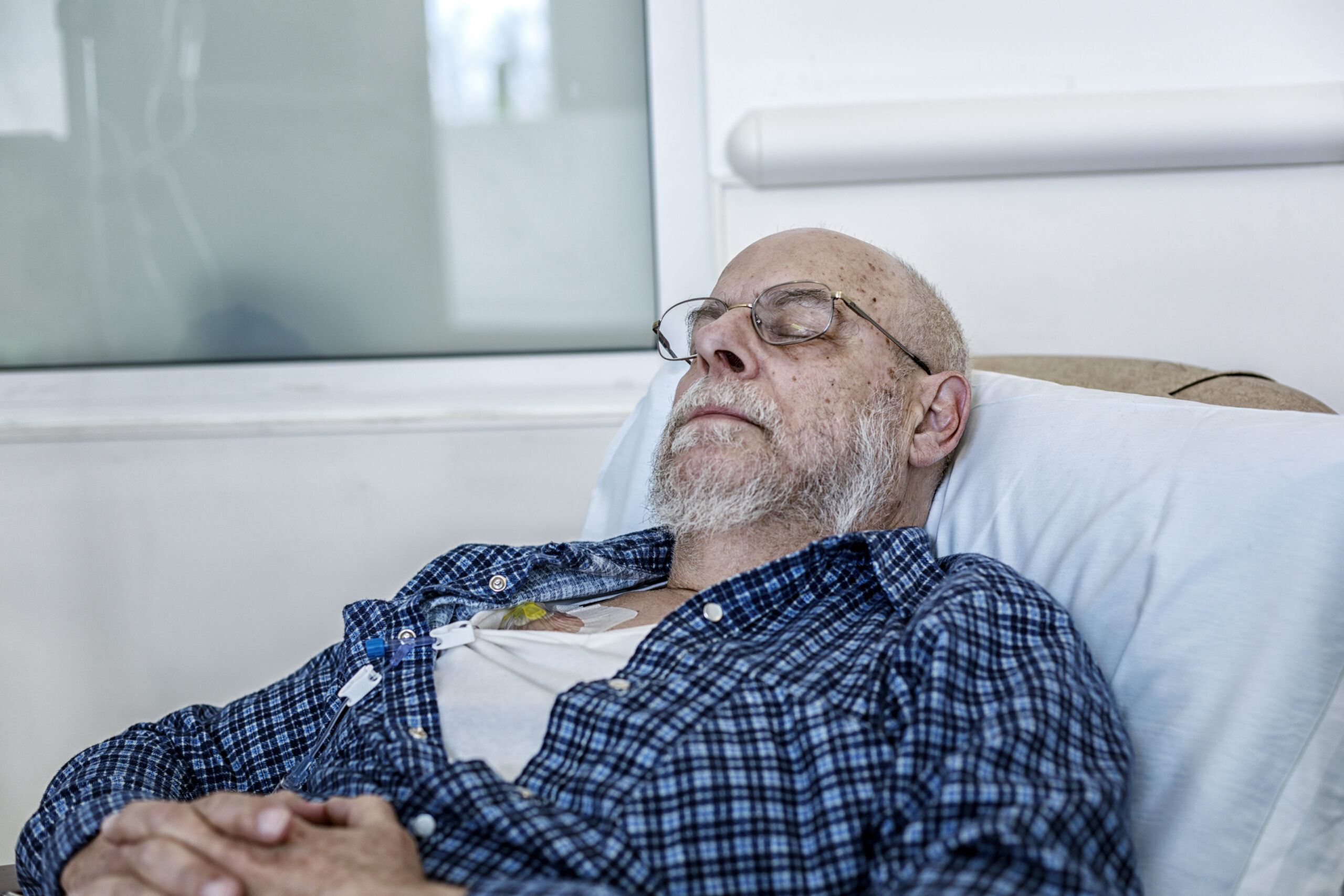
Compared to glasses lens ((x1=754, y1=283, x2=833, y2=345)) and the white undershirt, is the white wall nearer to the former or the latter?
glasses lens ((x1=754, y1=283, x2=833, y2=345))

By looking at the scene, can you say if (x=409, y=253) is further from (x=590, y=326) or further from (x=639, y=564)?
(x=639, y=564)

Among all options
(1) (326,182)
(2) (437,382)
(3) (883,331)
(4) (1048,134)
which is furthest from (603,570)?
(1) (326,182)

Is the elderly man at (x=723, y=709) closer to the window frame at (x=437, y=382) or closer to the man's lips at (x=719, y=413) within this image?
the man's lips at (x=719, y=413)

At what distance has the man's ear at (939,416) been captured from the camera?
45.8 inches

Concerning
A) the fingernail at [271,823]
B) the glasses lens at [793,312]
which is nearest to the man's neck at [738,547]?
the glasses lens at [793,312]

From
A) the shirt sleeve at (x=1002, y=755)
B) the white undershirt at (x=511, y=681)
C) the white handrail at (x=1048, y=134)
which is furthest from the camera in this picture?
the white handrail at (x=1048, y=134)

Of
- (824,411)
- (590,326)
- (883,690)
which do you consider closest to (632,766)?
(883,690)

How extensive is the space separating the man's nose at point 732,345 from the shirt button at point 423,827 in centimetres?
57

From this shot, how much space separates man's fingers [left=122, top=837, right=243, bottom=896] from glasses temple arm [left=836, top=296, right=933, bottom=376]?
0.81 meters

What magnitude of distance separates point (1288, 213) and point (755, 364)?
1.06 meters

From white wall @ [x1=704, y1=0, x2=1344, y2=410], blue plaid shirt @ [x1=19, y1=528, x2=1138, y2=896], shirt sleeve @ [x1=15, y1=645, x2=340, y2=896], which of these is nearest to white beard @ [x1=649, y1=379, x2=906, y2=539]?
blue plaid shirt @ [x1=19, y1=528, x2=1138, y2=896]

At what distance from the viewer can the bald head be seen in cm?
115

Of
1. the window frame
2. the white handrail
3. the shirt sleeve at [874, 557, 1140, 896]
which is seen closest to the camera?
the shirt sleeve at [874, 557, 1140, 896]

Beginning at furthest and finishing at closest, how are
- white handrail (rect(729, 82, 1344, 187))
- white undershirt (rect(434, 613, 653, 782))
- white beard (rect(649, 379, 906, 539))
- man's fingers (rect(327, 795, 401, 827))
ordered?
1. white handrail (rect(729, 82, 1344, 187))
2. white beard (rect(649, 379, 906, 539))
3. white undershirt (rect(434, 613, 653, 782))
4. man's fingers (rect(327, 795, 401, 827))
